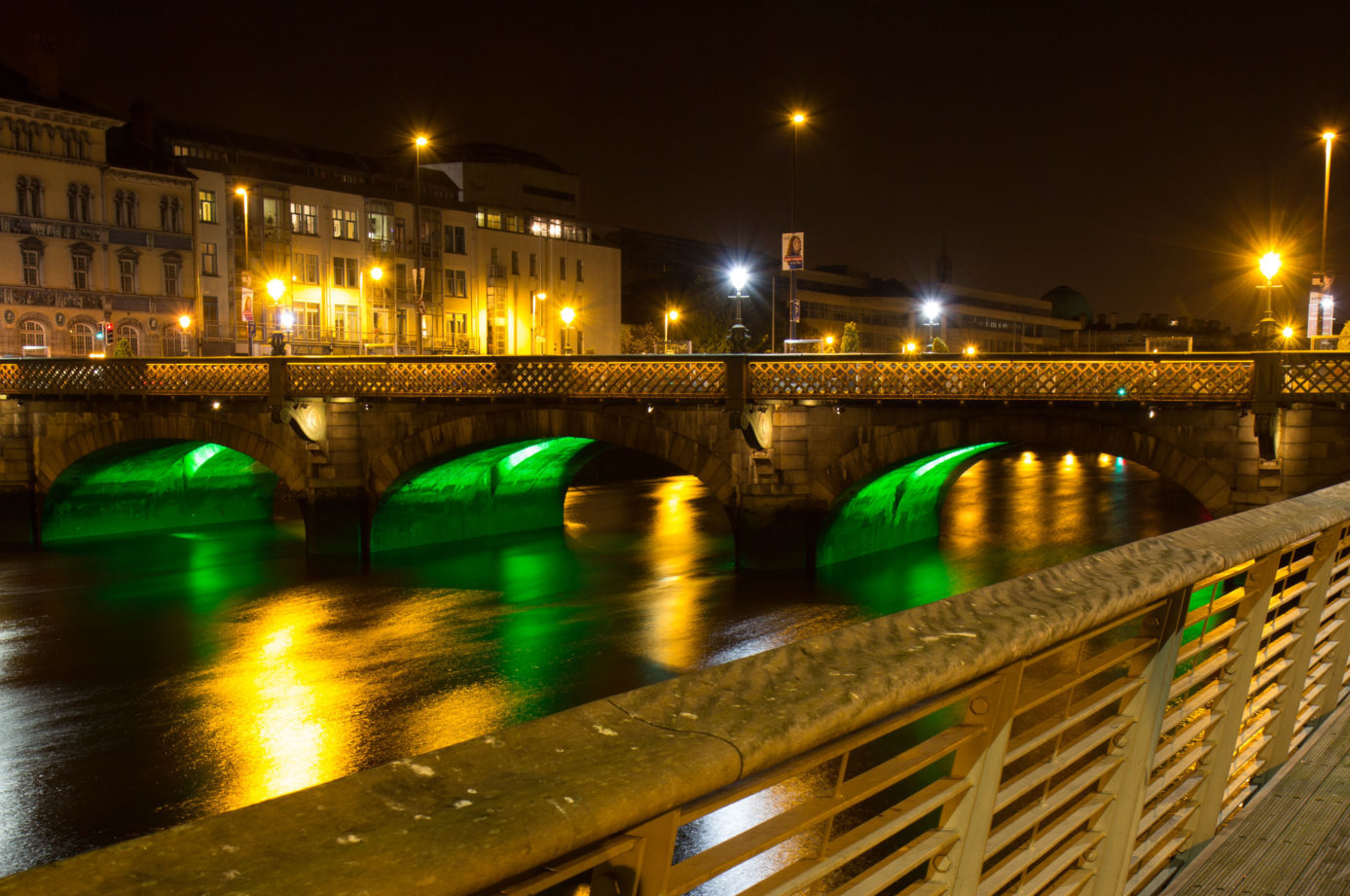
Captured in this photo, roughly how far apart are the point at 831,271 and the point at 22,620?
101 metres

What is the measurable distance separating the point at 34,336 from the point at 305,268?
13.6 m

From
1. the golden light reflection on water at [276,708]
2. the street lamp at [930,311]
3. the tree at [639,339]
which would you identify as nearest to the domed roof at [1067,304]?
the street lamp at [930,311]

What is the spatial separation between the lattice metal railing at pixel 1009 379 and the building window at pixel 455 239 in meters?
45.0

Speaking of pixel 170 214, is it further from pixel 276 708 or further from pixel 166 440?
pixel 276 708

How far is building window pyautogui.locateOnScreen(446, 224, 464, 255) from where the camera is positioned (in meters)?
68.2

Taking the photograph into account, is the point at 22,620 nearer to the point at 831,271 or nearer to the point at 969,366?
the point at 969,366

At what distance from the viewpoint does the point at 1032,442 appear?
24.8 meters

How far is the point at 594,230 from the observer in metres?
81.1

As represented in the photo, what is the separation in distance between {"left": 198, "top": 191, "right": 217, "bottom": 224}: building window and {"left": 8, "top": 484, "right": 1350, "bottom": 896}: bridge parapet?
60.8 m

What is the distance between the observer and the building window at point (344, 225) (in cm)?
6253


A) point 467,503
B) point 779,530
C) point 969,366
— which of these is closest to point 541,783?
point 969,366

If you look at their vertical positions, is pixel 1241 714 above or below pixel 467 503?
above

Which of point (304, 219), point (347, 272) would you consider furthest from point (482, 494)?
point (347, 272)

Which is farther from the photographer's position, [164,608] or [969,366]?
[164,608]
